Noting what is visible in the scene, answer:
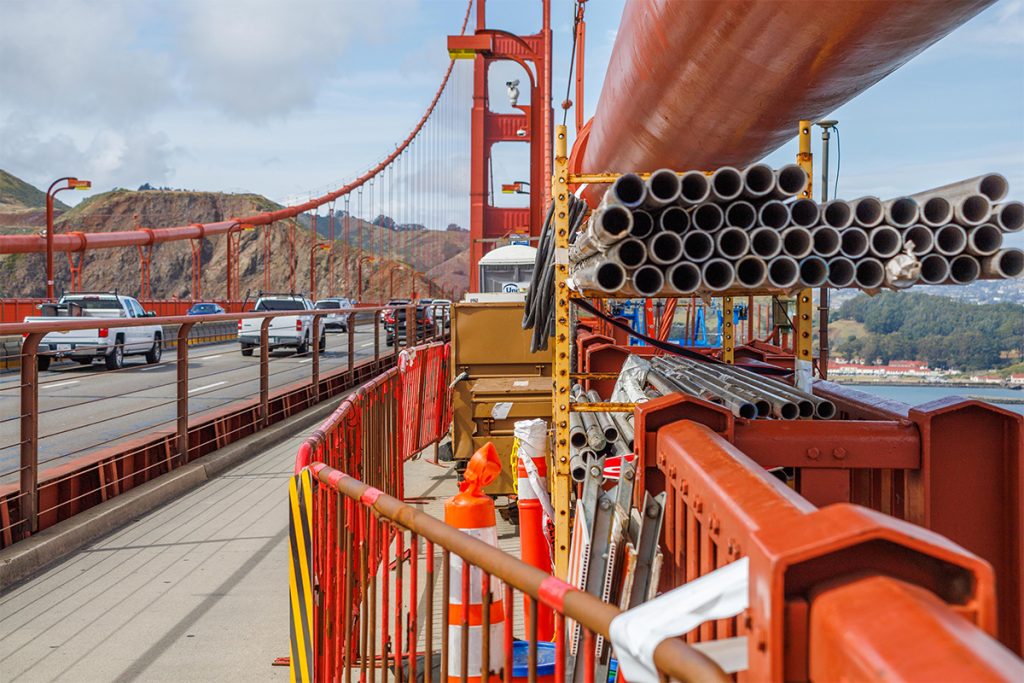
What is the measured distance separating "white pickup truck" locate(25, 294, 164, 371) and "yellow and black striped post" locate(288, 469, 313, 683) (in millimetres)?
13654

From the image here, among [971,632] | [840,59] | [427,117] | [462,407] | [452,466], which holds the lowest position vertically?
[452,466]

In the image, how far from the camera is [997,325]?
10.6 metres

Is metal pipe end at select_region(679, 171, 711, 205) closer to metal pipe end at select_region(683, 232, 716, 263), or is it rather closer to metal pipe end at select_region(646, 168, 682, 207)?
metal pipe end at select_region(646, 168, 682, 207)

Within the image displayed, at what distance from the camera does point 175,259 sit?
438 ft

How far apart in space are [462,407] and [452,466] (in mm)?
1638

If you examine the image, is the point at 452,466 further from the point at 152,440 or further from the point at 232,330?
the point at 232,330

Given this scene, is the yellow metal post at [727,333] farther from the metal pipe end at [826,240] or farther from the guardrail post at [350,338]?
the guardrail post at [350,338]

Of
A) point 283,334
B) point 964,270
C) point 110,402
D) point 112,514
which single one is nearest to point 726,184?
point 964,270

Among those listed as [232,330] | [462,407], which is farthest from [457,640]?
[232,330]

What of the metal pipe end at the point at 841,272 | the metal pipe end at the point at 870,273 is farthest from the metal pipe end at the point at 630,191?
the metal pipe end at the point at 870,273

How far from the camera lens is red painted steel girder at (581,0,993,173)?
85.2 inches

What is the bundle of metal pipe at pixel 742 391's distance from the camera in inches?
150

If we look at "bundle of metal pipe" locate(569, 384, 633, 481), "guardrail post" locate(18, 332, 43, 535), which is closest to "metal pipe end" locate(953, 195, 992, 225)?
"bundle of metal pipe" locate(569, 384, 633, 481)

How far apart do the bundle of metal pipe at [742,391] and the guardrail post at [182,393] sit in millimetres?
4645
